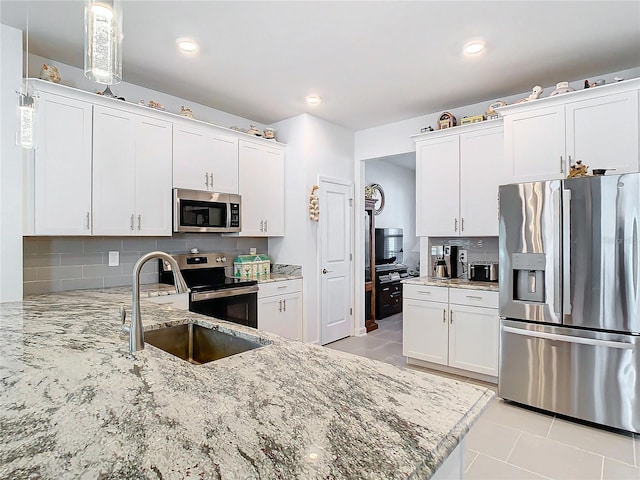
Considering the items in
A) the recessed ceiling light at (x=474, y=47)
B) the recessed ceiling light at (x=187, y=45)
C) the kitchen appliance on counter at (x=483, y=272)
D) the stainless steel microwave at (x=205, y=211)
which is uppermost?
the recessed ceiling light at (x=187, y=45)

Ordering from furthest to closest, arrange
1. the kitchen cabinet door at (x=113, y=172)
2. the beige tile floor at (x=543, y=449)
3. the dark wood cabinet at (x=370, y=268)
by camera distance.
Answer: the dark wood cabinet at (x=370, y=268), the kitchen cabinet door at (x=113, y=172), the beige tile floor at (x=543, y=449)

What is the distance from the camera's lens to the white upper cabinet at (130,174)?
9.27 ft

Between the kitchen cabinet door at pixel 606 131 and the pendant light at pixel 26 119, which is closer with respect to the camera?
the pendant light at pixel 26 119

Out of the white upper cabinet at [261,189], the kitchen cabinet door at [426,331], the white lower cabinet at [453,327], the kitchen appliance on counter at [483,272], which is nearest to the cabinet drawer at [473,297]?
the white lower cabinet at [453,327]

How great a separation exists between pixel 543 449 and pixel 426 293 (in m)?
1.58

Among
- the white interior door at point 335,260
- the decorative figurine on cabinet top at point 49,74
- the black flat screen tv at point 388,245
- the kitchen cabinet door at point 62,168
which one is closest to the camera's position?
the kitchen cabinet door at point 62,168

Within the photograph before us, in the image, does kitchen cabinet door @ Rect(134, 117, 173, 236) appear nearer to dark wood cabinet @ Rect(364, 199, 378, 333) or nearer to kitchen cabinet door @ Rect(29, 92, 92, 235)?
kitchen cabinet door @ Rect(29, 92, 92, 235)

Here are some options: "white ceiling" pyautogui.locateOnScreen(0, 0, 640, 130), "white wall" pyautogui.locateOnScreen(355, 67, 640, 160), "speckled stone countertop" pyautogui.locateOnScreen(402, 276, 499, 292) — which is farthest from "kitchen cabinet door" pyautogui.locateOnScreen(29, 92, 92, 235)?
"white wall" pyautogui.locateOnScreen(355, 67, 640, 160)

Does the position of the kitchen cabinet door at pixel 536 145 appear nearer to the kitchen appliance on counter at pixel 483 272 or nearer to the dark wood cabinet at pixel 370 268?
the kitchen appliance on counter at pixel 483 272

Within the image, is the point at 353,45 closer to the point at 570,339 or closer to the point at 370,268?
the point at 570,339

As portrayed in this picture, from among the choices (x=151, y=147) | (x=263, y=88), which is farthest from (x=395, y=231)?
(x=151, y=147)

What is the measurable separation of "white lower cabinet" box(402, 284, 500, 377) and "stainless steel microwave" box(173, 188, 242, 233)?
1.98m

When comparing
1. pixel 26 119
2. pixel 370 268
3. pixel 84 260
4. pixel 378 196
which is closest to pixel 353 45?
pixel 26 119

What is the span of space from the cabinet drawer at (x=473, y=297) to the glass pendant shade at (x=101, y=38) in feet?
10.3
